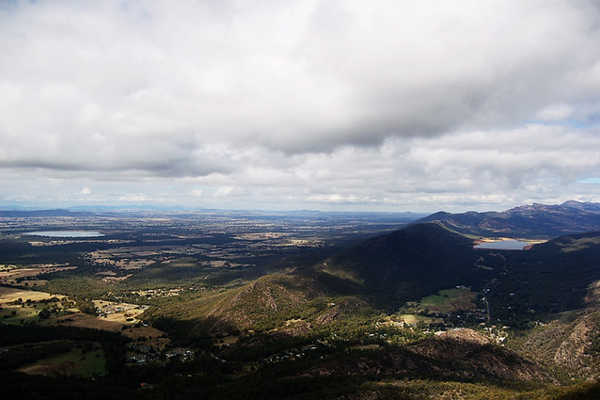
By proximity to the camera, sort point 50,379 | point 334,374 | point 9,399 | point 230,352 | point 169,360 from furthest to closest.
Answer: point 230,352, point 169,360, point 334,374, point 50,379, point 9,399

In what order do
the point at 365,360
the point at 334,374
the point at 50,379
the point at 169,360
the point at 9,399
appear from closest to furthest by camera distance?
the point at 9,399 < the point at 50,379 < the point at 334,374 < the point at 365,360 < the point at 169,360

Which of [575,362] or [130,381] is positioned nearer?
[130,381]

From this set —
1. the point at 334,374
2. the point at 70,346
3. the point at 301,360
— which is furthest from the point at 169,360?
the point at 334,374

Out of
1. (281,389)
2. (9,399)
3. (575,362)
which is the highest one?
(9,399)

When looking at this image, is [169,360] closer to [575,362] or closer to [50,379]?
[50,379]

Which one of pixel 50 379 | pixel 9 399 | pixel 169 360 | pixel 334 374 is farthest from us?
pixel 169 360

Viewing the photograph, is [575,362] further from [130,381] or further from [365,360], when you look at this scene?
[130,381]

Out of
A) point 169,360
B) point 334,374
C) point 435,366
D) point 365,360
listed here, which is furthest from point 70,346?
point 435,366

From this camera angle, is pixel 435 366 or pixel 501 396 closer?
pixel 501 396

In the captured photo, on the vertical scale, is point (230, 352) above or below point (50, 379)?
below
